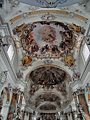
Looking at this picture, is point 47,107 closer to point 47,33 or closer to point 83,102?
point 83,102

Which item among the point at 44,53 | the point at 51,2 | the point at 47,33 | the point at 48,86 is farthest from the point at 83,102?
the point at 51,2

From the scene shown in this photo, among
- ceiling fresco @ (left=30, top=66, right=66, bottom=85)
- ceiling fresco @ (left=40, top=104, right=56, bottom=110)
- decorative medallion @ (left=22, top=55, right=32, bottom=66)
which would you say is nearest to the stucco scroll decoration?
decorative medallion @ (left=22, top=55, right=32, bottom=66)

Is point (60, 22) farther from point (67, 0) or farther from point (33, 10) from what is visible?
point (67, 0)

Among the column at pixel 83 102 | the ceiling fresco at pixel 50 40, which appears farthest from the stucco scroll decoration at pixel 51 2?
the column at pixel 83 102

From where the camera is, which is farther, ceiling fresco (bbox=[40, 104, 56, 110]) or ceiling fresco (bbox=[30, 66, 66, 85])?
ceiling fresco (bbox=[40, 104, 56, 110])

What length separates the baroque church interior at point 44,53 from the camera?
13.9m

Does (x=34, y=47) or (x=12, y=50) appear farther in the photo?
(x=34, y=47)

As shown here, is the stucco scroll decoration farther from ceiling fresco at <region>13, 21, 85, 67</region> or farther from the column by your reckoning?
the column

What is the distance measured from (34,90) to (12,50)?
770 cm

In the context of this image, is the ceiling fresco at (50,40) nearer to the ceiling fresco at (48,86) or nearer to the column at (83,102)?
the ceiling fresco at (48,86)

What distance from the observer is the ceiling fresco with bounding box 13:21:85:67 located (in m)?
17.0

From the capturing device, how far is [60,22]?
16594 mm

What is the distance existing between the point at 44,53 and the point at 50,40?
1.68 m

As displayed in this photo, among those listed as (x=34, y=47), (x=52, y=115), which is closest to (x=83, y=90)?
(x=34, y=47)
